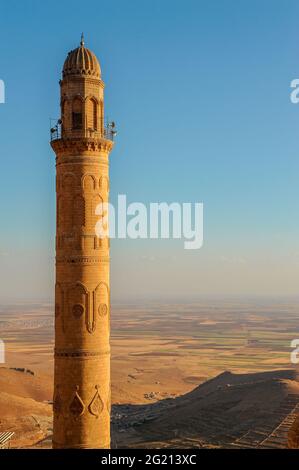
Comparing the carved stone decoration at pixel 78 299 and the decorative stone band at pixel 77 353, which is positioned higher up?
the carved stone decoration at pixel 78 299

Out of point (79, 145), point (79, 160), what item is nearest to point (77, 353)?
point (79, 160)

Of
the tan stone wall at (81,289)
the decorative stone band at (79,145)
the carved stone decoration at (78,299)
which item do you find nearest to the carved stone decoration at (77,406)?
the tan stone wall at (81,289)

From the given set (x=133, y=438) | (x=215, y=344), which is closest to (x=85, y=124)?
(x=133, y=438)

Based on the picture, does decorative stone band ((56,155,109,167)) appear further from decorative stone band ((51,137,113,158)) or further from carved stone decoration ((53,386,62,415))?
carved stone decoration ((53,386,62,415))

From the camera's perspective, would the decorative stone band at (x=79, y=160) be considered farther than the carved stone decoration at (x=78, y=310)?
Yes

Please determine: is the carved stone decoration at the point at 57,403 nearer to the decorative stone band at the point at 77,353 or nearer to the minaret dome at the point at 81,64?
the decorative stone band at the point at 77,353

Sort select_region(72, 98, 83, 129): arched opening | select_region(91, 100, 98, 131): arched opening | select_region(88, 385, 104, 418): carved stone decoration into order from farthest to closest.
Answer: select_region(91, 100, 98, 131): arched opening, select_region(72, 98, 83, 129): arched opening, select_region(88, 385, 104, 418): carved stone decoration

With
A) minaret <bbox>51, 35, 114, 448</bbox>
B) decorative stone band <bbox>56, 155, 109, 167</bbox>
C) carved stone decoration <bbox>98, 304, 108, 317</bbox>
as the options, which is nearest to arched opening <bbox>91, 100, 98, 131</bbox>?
minaret <bbox>51, 35, 114, 448</bbox>
